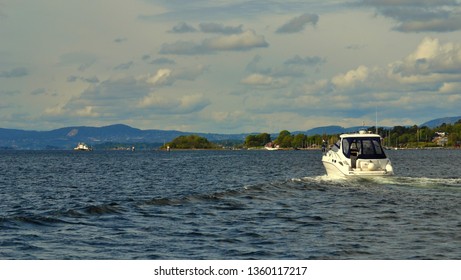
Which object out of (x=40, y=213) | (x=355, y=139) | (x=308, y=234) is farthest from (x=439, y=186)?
(x=40, y=213)

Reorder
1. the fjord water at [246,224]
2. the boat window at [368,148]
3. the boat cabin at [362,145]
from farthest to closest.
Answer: the boat window at [368,148], the boat cabin at [362,145], the fjord water at [246,224]

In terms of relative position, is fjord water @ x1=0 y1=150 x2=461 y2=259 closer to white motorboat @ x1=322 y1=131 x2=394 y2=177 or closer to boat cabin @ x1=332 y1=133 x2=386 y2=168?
white motorboat @ x1=322 y1=131 x2=394 y2=177

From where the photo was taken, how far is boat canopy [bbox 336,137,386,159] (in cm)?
5897

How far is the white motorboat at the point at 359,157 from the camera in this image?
5689 cm

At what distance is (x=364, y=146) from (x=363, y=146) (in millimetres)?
169

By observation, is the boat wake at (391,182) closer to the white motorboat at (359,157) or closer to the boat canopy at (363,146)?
the white motorboat at (359,157)

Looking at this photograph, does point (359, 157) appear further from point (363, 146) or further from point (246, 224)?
point (246, 224)

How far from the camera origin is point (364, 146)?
60.8m

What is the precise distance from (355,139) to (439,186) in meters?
9.19

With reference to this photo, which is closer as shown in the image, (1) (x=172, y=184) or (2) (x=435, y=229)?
(2) (x=435, y=229)

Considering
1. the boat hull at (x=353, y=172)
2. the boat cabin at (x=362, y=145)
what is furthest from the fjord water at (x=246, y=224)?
the boat cabin at (x=362, y=145)

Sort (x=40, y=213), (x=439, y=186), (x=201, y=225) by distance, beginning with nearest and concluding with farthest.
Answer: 1. (x=201, y=225)
2. (x=40, y=213)
3. (x=439, y=186)
